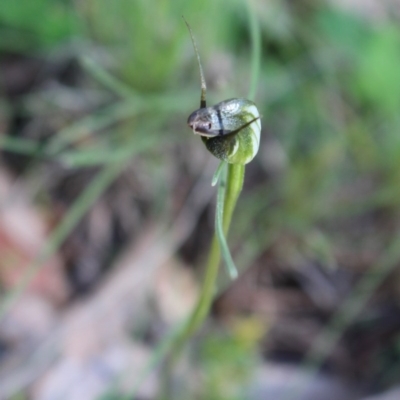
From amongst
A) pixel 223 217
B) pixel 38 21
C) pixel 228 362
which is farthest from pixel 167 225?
pixel 223 217

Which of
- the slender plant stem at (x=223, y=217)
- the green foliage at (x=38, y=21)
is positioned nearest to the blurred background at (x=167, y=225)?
the green foliage at (x=38, y=21)

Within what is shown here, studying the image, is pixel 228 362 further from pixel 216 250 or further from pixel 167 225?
pixel 216 250

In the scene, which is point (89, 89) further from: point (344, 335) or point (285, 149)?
point (344, 335)

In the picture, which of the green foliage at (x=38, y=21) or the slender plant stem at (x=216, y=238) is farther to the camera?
the green foliage at (x=38, y=21)

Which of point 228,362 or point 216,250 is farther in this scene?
point 228,362

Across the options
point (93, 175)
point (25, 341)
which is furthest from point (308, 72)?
point (25, 341)

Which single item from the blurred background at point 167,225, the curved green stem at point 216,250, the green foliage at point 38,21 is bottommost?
the curved green stem at point 216,250

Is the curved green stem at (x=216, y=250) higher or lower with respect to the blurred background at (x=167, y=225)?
lower

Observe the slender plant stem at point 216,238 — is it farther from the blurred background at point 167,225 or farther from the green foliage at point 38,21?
the green foliage at point 38,21

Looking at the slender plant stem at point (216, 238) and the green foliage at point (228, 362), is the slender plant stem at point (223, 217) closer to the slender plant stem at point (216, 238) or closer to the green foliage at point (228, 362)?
the slender plant stem at point (216, 238)
